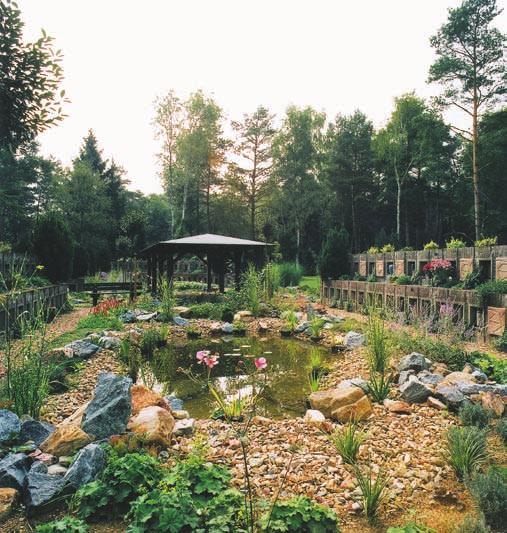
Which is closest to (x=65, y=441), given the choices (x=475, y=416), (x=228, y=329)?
(x=475, y=416)

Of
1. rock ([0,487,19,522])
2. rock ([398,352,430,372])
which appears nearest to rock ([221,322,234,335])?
rock ([398,352,430,372])

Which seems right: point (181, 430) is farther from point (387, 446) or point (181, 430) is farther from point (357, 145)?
point (357, 145)

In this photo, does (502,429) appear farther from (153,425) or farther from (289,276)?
(289,276)

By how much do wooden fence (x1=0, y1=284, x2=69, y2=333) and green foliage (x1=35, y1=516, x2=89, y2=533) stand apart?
3.13m

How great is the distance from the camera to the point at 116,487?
2.22 meters

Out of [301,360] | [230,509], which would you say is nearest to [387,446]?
[230,509]

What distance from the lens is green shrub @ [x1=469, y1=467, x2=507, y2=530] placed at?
2006 mm

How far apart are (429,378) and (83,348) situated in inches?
187

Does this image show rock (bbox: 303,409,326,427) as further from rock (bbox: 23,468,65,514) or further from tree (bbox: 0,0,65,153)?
tree (bbox: 0,0,65,153)

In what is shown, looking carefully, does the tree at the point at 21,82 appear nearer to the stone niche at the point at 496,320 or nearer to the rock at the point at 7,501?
the rock at the point at 7,501

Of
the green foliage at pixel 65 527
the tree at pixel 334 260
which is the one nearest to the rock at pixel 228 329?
the tree at pixel 334 260

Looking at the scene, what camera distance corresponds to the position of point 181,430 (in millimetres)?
3201

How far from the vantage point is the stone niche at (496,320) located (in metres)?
5.98

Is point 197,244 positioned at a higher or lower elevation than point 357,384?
higher
